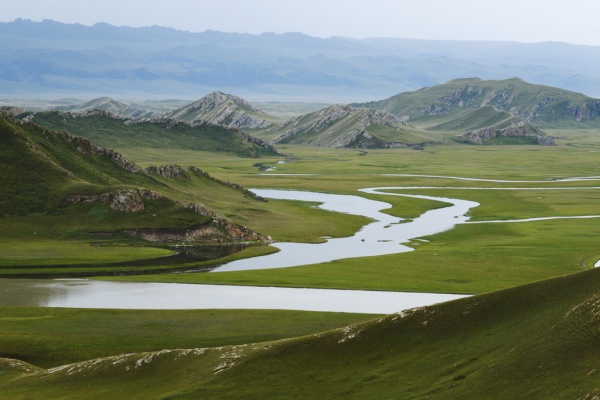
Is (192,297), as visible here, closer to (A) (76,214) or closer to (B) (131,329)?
(B) (131,329)

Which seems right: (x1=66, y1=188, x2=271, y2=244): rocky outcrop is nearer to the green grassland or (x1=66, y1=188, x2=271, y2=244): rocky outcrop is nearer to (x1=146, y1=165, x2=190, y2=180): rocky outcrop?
(x1=146, y1=165, x2=190, y2=180): rocky outcrop

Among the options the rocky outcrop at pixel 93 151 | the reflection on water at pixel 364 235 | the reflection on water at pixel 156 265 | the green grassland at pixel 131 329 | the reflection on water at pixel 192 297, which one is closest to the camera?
the green grassland at pixel 131 329

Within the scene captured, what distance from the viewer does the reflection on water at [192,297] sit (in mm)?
82000

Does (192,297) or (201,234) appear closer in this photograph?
(192,297)

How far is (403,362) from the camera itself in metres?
Result: 47.4

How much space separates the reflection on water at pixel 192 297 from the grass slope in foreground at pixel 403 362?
2543cm

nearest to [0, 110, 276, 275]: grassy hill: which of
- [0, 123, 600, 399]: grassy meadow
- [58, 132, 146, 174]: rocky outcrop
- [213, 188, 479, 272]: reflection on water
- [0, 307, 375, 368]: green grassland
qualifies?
[58, 132, 146, 174]: rocky outcrop

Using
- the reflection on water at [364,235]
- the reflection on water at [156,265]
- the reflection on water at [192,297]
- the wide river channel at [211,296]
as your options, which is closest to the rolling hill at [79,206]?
the reflection on water at [156,265]

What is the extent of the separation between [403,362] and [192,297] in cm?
4278

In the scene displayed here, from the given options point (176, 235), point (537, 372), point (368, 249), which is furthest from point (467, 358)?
point (176, 235)

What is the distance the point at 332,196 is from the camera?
653 feet

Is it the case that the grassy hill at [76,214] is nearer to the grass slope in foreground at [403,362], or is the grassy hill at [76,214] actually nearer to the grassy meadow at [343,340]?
the grassy meadow at [343,340]

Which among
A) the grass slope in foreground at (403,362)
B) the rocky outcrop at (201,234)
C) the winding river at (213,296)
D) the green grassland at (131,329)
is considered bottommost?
the rocky outcrop at (201,234)

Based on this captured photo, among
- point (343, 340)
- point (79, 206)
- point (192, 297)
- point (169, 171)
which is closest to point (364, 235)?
point (79, 206)
